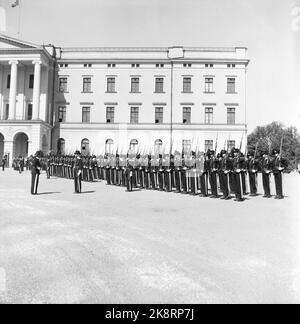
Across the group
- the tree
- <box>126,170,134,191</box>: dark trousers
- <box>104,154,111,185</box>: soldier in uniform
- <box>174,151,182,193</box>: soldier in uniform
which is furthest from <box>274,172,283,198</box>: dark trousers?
<box>104,154,111,185</box>: soldier in uniform

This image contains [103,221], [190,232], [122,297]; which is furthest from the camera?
[103,221]

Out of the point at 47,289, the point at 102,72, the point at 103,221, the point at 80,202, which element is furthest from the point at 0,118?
the point at 47,289

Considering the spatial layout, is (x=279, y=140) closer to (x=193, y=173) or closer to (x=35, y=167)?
(x=193, y=173)

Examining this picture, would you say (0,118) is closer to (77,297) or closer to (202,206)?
(202,206)

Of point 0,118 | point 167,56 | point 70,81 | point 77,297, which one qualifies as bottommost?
point 77,297

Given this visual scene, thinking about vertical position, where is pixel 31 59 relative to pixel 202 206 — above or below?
above

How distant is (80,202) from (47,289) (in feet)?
24.5

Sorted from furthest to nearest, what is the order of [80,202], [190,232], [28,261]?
[80,202] → [190,232] → [28,261]

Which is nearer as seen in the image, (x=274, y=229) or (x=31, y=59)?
(x=274, y=229)

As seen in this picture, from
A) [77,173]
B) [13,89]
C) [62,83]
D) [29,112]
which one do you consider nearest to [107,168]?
[77,173]

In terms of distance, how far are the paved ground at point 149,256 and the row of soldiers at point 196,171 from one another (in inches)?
135

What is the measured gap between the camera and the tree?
92.2 ft

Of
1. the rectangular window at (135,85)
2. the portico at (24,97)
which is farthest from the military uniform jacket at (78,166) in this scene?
the rectangular window at (135,85)
